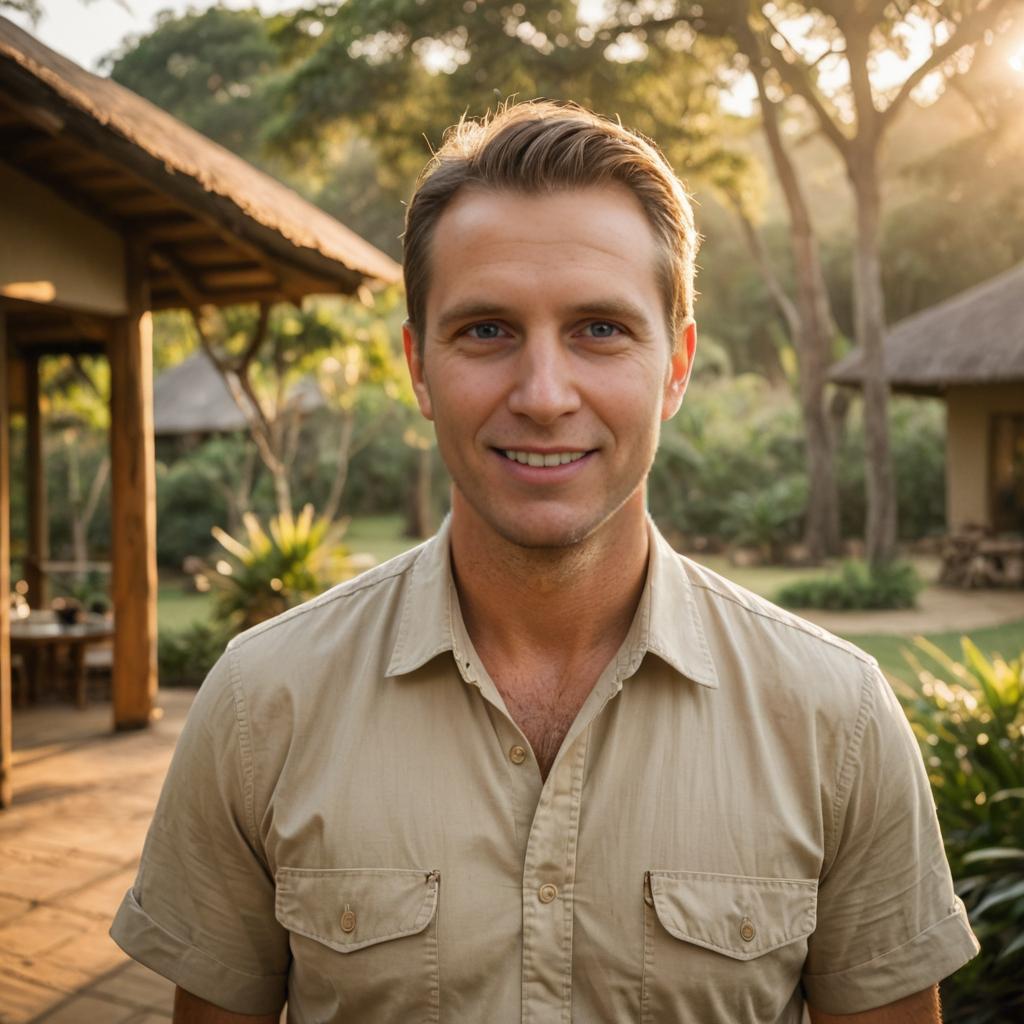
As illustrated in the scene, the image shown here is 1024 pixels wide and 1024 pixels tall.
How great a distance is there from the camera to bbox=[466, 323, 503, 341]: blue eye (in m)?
1.98

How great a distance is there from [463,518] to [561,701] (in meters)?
0.37

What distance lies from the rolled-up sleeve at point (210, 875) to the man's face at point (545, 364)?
1.84ft

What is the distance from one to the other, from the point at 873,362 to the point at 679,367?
16262mm

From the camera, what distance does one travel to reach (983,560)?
1842 cm

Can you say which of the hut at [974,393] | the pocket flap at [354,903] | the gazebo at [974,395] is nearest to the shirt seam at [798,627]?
the pocket flap at [354,903]

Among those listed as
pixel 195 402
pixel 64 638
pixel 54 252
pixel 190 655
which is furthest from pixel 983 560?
pixel 195 402

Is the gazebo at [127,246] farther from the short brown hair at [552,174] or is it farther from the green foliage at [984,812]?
the green foliage at [984,812]

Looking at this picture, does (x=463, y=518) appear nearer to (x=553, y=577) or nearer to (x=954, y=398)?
(x=553, y=577)

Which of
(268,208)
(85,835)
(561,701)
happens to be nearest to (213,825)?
(561,701)

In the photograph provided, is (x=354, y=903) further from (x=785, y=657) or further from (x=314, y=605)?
(x=785, y=657)

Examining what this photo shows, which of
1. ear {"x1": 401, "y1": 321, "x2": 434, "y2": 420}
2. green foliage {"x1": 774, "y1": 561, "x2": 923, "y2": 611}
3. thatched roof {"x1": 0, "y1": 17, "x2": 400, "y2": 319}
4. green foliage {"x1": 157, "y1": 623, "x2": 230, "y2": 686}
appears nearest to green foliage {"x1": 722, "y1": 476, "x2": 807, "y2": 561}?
green foliage {"x1": 774, "y1": 561, "x2": 923, "y2": 611}

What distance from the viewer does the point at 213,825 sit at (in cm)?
190

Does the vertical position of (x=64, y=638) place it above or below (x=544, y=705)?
below

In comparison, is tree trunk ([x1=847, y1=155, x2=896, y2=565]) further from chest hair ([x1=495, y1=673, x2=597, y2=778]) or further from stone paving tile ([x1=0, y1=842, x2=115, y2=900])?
chest hair ([x1=495, y1=673, x2=597, y2=778])
